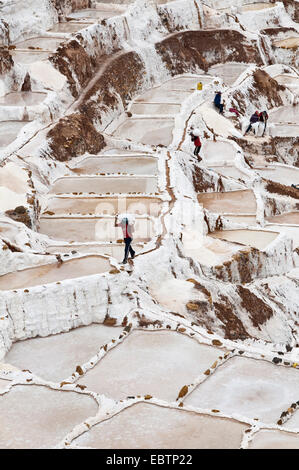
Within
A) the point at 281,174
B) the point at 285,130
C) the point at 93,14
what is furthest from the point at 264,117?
the point at 93,14

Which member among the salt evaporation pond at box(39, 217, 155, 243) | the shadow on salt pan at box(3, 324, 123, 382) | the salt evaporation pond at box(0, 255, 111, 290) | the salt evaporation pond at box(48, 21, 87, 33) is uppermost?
the salt evaporation pond at box(48, 21, 87, 33)

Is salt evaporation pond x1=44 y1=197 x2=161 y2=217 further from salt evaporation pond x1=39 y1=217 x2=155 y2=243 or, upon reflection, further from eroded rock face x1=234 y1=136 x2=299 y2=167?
eroded rock face x1=234 y1=136 x2=299 y2=167

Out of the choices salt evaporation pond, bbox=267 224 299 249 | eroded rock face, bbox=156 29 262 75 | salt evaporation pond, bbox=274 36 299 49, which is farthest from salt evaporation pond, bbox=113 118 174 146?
salt evaporation pond, bbox=274 36 299 49

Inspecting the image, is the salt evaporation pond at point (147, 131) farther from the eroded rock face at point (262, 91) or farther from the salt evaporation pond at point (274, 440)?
the salt evaporation pond at point (274, 440)

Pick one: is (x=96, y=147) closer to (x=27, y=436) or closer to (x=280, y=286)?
(x=280, y=286)

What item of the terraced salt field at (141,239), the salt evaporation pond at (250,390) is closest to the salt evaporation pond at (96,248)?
the terraced salt field at (141,239)
